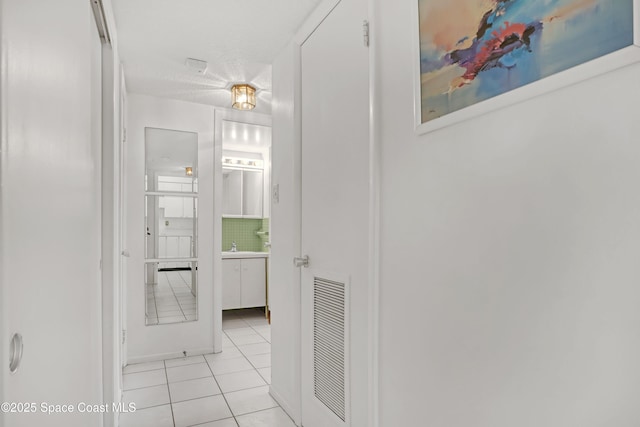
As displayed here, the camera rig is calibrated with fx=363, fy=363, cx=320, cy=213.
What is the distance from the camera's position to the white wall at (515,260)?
73cm

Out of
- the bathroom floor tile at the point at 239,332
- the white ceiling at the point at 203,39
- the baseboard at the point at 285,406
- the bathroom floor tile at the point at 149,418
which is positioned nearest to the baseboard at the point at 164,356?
the bathroom floor tile at the point at 239,332

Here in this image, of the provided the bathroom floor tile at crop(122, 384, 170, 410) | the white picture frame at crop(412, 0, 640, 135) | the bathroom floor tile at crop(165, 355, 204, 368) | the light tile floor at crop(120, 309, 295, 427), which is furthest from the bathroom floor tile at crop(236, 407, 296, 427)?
the white picture frame at crop(412, 0, 640, 135)

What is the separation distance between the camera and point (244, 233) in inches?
205

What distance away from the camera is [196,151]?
3.50 meters

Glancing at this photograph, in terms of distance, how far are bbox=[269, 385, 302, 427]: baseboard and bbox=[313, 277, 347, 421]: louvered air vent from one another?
327mm

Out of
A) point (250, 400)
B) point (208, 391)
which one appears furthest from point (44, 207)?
point (208, 391)

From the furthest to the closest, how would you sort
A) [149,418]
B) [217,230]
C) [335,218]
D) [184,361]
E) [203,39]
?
[217,230] < [184,361] < [203,39] < [149,418] < [335,218]

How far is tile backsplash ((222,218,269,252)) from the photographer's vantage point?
5.13m

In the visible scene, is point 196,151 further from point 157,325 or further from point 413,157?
point 413,157

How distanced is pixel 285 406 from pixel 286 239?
1.07 m

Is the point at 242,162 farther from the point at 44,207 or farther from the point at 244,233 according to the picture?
the point at 44,207

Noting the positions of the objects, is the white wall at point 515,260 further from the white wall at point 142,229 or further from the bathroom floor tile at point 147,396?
the white wall at point 142,229

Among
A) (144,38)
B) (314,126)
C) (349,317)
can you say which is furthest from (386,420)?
(144,38)

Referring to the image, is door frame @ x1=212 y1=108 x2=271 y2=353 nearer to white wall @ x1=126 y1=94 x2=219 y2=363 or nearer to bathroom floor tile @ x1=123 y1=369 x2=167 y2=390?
white wall @ x1=126 y1=94 x2=219 y2=363
